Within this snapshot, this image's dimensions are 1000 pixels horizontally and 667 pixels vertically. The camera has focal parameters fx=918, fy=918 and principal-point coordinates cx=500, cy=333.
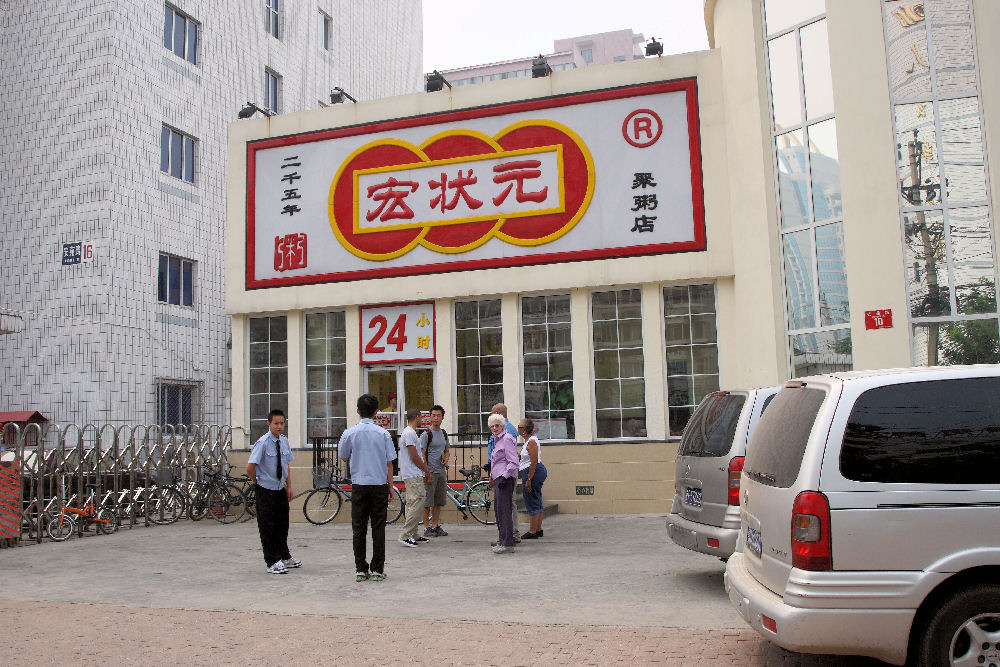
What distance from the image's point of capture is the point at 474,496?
14562mm

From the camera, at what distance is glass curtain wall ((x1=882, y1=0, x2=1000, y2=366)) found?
12258 mm

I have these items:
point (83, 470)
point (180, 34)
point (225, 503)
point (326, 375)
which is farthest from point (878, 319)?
point (180, 34)

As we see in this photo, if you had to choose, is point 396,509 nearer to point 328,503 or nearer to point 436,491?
point 328,503

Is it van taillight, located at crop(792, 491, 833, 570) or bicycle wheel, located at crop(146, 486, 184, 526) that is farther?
bicycle wheel, located at crop(146, 486, 184, 526)

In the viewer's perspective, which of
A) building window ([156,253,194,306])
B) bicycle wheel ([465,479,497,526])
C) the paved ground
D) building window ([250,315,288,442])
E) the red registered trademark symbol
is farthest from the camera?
building window ([156,253,194,306])

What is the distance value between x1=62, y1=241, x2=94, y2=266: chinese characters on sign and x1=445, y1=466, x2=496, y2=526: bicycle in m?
12.0

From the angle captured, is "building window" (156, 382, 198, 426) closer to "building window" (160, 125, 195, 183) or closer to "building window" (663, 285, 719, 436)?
"building window" (160, 125, 195, 183)

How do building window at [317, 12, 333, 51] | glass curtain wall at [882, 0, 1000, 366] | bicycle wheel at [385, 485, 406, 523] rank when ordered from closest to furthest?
1. glass curtain wall at [882, 0, 1000, 366]
2. bicycle wheel at [385, 485, 406, 523]
3. building window at [317, 12, 333, 51]

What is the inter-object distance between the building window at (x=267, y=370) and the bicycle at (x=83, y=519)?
10.8 feet

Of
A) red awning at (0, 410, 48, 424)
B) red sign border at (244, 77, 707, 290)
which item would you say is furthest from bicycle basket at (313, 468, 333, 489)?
red awning at (0, 410, 48, 424)

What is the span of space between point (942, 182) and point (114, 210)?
1765 cm

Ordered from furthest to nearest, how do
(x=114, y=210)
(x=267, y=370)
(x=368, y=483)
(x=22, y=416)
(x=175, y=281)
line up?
(x=175, y=281)
(x=114, y=210)
(x=22, y=416)
(x=267, y=370)
(x=368, y=483)

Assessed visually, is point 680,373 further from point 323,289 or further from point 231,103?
point 231,103

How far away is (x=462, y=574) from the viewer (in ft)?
31.7
